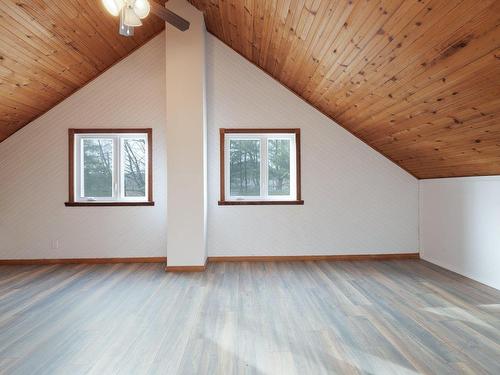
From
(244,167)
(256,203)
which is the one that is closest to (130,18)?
(244,167)

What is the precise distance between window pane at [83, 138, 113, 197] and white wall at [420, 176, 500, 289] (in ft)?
15.7

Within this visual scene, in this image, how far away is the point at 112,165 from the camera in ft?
16.9

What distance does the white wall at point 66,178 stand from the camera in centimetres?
499

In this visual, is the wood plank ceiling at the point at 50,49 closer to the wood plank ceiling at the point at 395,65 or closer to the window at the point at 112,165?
the window at the point at 112,165

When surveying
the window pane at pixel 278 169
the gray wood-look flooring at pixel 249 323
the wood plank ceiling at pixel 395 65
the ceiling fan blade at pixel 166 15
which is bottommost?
the gray wood-look flooring at pixel 249 323

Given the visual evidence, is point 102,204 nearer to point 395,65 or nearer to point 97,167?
point 97,167

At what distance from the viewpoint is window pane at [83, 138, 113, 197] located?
5.17 meters

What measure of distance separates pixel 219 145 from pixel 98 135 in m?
1.86

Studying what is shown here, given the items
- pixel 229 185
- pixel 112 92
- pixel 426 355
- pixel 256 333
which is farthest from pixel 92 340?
pixel 112 92

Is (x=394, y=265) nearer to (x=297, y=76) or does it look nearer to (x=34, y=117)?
(x=297, y=76)

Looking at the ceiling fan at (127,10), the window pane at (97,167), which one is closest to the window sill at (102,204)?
the window pane at (97,167)

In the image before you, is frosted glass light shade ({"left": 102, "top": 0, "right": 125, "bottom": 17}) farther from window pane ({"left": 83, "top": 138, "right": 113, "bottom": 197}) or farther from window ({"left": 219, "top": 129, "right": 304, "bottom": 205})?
window pane ({"left": 83, "top": 138, "right": 113, "bottom": 197})

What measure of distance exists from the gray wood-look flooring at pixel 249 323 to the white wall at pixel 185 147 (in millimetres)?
418

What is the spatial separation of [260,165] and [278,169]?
29 cm
